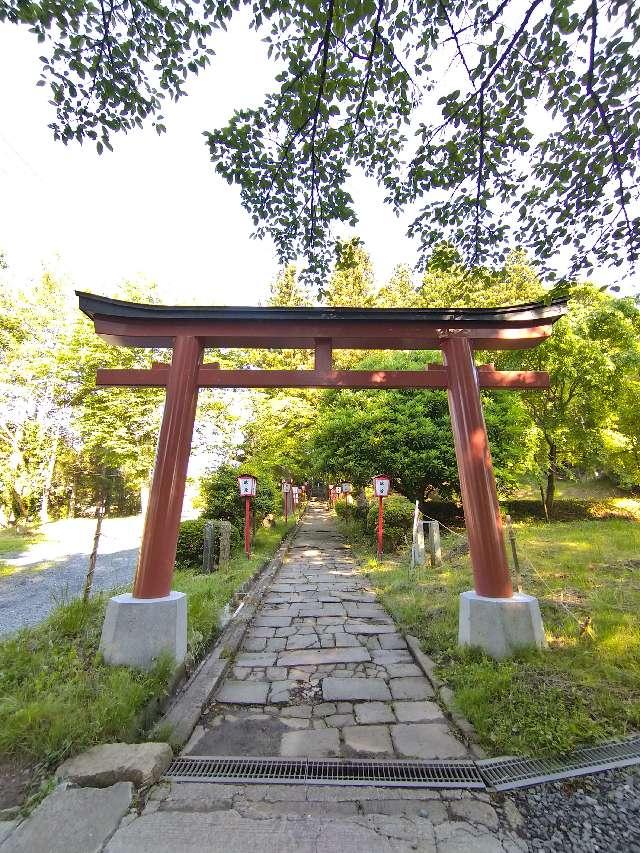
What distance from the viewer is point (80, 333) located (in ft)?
53.9

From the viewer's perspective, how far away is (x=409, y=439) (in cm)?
1266

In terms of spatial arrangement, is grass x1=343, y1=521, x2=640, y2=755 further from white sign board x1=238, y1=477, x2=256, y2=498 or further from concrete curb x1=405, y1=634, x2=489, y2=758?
white sign board x1=238, y1=477, x2=256, y2=498

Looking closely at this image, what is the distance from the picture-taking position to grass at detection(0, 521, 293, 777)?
104 inches

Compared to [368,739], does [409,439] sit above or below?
above

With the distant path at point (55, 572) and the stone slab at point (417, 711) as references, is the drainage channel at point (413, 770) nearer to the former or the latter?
the stone slab at point (417, 711)

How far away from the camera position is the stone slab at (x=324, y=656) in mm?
4547

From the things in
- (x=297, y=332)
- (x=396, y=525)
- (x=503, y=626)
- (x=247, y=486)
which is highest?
(x=297, y=332)

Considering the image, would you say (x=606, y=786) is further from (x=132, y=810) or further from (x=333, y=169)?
(x=333, y=169)

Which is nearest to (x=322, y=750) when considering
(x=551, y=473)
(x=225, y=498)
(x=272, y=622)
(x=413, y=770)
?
(x=413, y=770)

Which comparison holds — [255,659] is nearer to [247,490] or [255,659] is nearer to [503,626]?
[503,626]

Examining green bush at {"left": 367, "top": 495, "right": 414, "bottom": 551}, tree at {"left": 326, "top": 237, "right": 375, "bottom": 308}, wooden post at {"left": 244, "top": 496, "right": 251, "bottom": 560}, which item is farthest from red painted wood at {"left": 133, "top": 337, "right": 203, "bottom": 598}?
tree at {"left": 326, "top": 237, "right": 375, "bottom": 308}

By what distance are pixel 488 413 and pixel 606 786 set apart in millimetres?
11628

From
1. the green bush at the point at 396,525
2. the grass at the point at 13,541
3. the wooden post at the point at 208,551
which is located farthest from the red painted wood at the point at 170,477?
the green bush at the point at 396,525

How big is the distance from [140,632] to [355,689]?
A: 2143 millimetres
